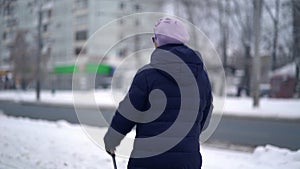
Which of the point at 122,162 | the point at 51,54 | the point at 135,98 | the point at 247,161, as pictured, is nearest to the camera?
the point at 135,98

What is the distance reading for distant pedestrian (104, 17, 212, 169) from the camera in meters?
2.50

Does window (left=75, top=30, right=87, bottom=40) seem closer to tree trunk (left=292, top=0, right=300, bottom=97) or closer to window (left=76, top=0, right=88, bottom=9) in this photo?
window (left=76, top=0, right=88, bottom=9)

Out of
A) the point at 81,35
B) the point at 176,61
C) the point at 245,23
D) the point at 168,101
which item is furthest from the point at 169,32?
the point at 81,35

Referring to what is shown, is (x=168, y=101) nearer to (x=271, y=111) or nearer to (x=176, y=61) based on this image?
(x=176, y=61)

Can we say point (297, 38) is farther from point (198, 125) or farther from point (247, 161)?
point (198, 125)

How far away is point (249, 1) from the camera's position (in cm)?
2742

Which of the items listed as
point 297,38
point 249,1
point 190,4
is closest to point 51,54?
point 190,4

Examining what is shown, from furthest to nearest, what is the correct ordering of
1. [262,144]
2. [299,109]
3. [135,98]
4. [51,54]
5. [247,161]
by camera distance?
[51,54], [299,109], [262,144], [247,161], [135,98]

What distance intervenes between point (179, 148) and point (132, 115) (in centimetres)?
40

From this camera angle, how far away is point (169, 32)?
8.57 ft

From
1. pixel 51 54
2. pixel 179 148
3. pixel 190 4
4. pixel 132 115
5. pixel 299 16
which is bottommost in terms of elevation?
pixel 51 54

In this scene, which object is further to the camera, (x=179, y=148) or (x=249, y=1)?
(x=249, y=1)

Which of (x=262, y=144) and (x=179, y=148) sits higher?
(x=179, y=148)

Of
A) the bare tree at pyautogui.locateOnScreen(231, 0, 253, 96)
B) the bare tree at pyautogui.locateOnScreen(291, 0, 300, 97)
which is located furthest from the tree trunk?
the bare tree at pyautogui.locateOnScreen(231, 0, 253, 96)
